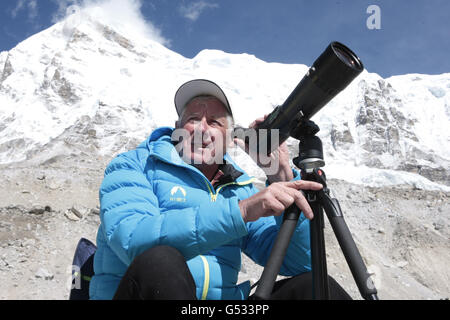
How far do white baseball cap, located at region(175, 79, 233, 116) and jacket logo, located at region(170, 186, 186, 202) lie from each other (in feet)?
2.74

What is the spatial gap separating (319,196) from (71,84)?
2731 inches

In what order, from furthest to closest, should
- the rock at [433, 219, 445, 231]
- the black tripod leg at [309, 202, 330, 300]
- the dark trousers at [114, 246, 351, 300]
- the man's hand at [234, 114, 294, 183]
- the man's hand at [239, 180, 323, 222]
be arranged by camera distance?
1. the rock at [433, 219, 445, 231]
2. the man's hand at [234, 114, 294, 183]
3. the black tripod leg at [309, 202, 330, 300]
4. the man's hand at [239, 180, 323, 222]
5. the dark trousers at [114, 246, 351, 300]

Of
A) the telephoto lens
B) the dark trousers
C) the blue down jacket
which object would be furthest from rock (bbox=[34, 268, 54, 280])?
the telephoto lens

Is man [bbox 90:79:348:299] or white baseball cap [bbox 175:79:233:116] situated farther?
white baseball cap [bbox 175:79:233:116]

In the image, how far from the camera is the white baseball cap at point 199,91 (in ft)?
7.42

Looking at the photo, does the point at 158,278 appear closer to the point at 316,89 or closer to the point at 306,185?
the point at 306,185

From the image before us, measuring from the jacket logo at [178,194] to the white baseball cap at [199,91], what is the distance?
0.83 metres

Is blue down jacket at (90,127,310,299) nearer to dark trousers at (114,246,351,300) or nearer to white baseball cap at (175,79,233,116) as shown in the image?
dark trousers at (114,246,351,300)

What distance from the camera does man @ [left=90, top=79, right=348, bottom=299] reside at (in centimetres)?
127

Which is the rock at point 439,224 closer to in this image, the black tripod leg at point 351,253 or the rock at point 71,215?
the rock at point 71,215

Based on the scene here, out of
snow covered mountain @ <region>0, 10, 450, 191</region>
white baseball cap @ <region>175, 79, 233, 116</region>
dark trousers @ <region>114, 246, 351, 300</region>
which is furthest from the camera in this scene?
snow covered mountain @ <region>0, 10, 450, 191</region>

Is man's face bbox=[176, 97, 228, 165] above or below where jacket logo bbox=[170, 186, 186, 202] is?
above

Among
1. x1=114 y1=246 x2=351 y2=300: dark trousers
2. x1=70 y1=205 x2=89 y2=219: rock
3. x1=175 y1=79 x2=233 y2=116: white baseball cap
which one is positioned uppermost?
x1=70 y1=205 x2=89 y2=219: rock
